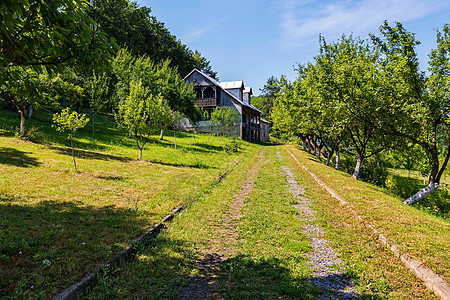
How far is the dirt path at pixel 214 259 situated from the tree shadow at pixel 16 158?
29.1 ft

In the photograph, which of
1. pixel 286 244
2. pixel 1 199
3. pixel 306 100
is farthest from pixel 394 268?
pixel 306 100

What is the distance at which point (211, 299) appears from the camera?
3521 millimetres

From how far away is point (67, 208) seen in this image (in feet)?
20.5

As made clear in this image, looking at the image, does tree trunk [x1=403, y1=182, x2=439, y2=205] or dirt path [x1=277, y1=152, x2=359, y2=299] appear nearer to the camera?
dirt path [x1=277, y1=152, x2=359, y2=299]

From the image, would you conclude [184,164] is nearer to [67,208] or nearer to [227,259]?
[67,208]

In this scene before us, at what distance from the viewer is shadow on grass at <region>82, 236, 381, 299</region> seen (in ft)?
11.8

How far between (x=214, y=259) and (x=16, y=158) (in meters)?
11.1

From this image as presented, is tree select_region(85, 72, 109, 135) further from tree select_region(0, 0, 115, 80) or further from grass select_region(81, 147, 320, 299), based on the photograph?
tree select_region(0, 0, 115, 80)

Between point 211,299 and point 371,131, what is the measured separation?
16422 mm

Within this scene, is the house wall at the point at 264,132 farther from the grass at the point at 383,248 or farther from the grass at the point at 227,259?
the grass at the point at 227,259

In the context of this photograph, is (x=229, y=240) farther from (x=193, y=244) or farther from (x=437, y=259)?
(x=437, y=259)

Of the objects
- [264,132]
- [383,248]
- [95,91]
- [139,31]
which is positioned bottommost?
[383,248]

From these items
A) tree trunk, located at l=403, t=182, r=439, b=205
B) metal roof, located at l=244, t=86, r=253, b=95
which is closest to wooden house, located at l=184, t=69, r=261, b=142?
metal roof, located at l=244, t=86, r=253, b=95

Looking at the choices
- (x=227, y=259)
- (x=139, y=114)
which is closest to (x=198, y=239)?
(x=227, y=259)
